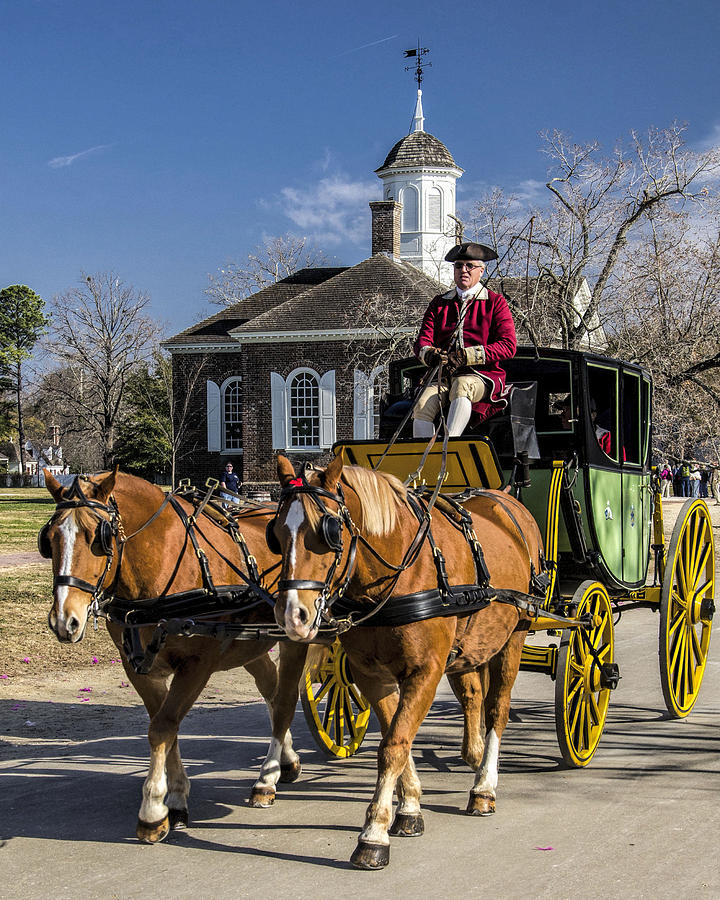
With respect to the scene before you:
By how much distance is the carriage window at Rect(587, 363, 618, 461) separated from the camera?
764 centimetres

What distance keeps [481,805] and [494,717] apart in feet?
1.79

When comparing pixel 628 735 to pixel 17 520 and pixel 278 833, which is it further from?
pixel 17 520

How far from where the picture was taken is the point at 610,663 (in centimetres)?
682

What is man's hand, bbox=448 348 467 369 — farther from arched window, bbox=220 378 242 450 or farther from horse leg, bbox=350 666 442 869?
arched window, bbox=220 378 242 450

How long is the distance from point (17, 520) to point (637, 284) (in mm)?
18293

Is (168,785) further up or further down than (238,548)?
further down

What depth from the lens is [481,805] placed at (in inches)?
220

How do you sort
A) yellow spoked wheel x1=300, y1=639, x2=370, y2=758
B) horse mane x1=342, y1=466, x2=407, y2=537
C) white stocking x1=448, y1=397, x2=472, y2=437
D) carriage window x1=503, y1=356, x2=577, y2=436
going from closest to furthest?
horse mane x1=342, y1=466, x2=407, y2=537 < white stocking x1=448, y1=397, x2=472, y2=437 < yellow spoked wheel x1=300, y1=639, x2=370, y2=758 < carriage window x1=503, y1=356, x2=577, y2=436

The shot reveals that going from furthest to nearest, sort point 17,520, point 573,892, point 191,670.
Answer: point 17,520
point 191,670
point 573,892

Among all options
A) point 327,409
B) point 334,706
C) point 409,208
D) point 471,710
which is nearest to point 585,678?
point 471,710

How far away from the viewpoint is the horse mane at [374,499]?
476cm

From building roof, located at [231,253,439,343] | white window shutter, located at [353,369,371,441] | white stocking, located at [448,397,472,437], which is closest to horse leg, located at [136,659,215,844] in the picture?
white stocking, located at [448,397,472,437]

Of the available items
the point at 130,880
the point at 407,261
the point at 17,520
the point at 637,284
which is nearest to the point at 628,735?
the point at 130,880

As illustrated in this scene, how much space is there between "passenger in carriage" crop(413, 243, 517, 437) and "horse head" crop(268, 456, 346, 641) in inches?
91.3
